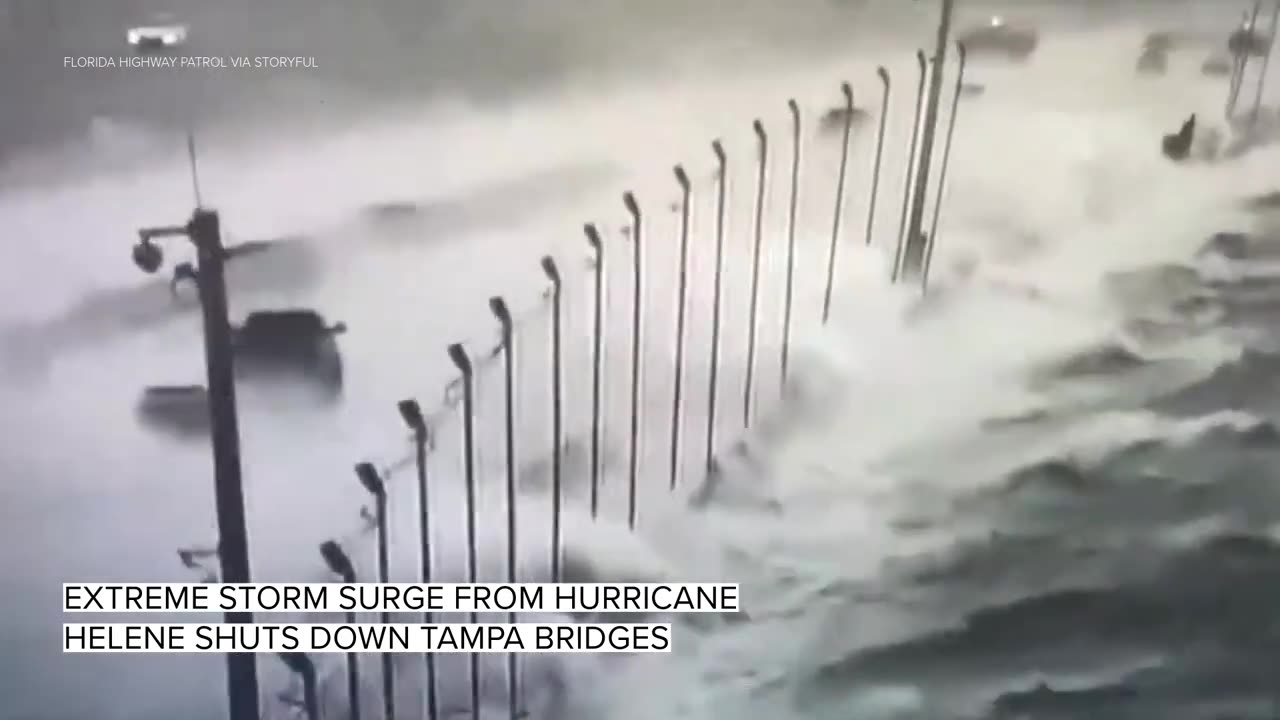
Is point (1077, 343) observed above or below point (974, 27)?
below

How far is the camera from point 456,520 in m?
1.02

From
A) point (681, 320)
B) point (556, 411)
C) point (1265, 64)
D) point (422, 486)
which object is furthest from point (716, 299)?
point (1265, 64)

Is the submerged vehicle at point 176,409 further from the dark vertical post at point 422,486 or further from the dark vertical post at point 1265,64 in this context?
the dark vertical post at point 1265,64

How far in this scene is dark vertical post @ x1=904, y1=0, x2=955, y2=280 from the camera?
0.98 meters

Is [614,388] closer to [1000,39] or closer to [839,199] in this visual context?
[839,199]

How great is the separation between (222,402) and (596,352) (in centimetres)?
30

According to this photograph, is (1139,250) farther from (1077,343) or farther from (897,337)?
(897,337)

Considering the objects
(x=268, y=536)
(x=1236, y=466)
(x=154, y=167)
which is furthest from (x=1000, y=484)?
(x=154, y=167)

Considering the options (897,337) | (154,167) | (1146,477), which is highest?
(154,167)

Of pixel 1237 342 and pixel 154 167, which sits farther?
pixel 1237 342

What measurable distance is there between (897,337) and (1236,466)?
0.34 m

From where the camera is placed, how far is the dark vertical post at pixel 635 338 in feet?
3.23

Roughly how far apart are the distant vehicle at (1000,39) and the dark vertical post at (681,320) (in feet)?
0.84

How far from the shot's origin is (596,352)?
3.29ft
